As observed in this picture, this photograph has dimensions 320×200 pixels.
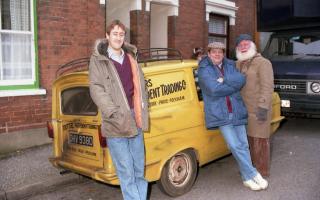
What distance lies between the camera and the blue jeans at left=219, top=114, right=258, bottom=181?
16.6 ft

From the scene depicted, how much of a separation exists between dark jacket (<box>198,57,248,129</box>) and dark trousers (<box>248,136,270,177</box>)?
1.78 feet

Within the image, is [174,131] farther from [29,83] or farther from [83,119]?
[29,83]

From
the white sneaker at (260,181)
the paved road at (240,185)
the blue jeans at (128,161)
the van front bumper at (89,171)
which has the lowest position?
the paved road at (240,185)

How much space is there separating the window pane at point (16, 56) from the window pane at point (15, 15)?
0.14 metres

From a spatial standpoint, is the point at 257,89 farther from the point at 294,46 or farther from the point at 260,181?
the point at 294,46

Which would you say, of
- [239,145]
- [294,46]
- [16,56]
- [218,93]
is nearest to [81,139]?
[218,93]

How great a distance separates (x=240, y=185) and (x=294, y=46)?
16.3 ft

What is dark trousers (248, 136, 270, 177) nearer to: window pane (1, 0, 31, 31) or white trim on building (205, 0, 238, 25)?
window pane (1, 0, 31, 31)

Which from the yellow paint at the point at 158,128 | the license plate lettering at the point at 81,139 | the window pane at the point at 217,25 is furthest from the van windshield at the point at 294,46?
the license plate lettering at the point at 81,139

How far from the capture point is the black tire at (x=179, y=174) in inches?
193

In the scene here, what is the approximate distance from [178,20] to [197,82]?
570cm

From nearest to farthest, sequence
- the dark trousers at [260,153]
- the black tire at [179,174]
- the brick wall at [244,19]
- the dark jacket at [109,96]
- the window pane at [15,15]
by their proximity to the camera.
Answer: the dark jacket at [109,96] < the black tire at [179,174] < the dark trousers at [260,153] < the window pane at [15,15] < the brick wall at [244,19]

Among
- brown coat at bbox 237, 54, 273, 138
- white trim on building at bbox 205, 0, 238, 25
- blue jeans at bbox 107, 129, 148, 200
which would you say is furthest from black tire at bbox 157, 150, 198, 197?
white trim on building at bbox 205, 0, 238, 25

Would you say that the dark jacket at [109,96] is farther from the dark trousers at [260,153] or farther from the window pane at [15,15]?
the window pane at [15,15]
